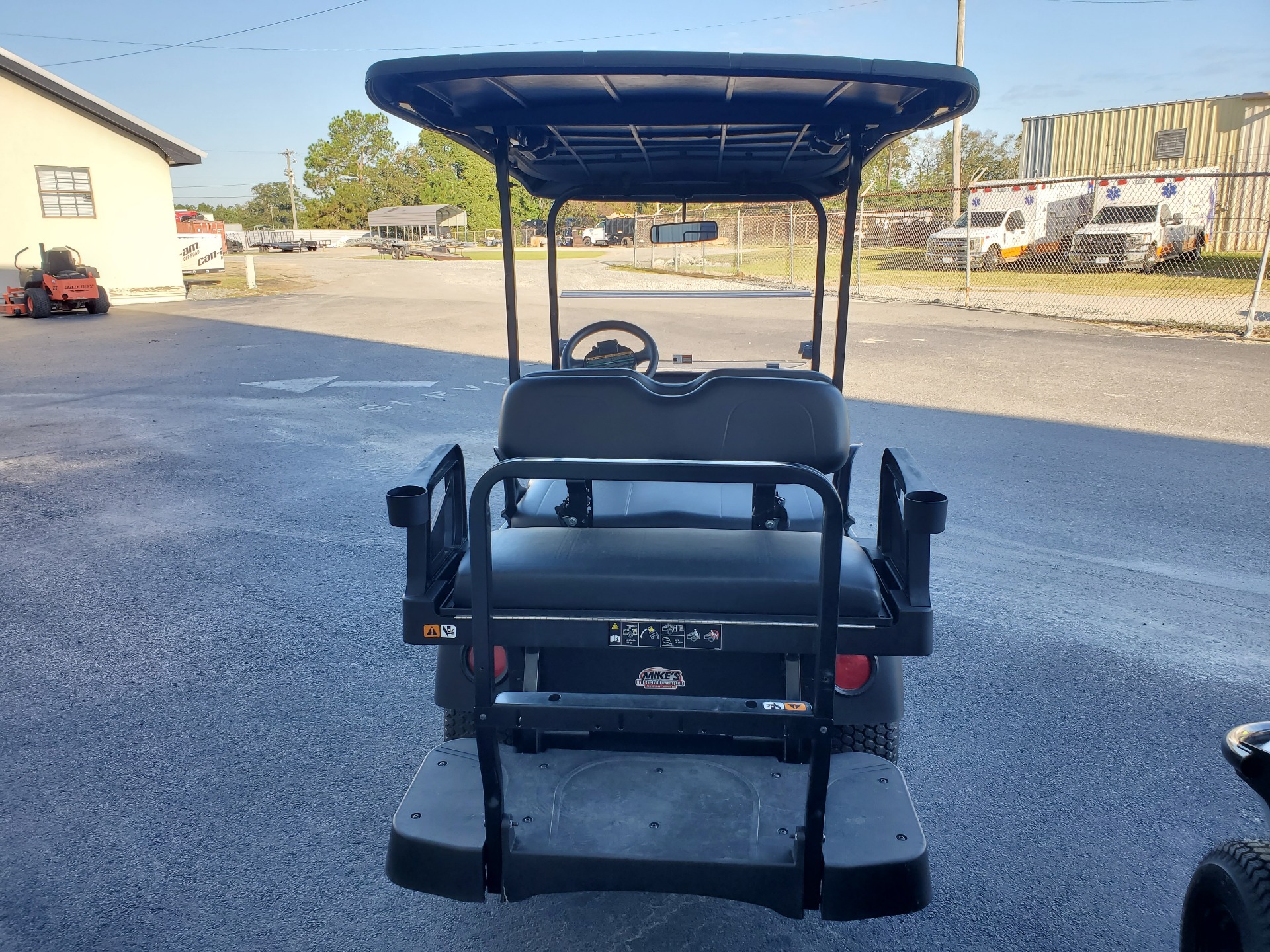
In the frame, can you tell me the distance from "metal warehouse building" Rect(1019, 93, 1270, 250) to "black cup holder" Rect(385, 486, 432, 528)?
25.6 m

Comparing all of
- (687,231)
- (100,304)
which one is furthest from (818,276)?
(100,304)

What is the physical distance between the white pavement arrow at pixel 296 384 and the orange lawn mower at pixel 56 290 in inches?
428

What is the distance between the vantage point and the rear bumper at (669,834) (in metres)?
1.98

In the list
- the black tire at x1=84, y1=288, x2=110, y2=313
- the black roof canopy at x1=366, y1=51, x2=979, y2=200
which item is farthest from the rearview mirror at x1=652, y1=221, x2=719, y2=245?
the black tire at x1=84, y1=288, x2=110, y2=313

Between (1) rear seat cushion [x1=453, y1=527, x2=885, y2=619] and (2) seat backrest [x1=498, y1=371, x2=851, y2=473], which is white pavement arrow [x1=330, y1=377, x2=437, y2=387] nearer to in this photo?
(2) seat backrest [x1=498, y1=371, x2=851, y2=473]

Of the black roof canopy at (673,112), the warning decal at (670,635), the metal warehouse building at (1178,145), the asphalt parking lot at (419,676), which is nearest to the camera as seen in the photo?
the warning decal at (670,635)

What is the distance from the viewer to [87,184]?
21453 millimetres

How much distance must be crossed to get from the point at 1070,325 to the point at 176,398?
12896 mm

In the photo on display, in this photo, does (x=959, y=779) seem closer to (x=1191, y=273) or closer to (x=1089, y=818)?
(x=1089, y=818)

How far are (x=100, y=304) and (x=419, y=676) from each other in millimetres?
19539

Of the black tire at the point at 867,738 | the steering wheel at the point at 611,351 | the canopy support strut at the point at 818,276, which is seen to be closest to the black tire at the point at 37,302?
the steering wheel at the point at 611,351

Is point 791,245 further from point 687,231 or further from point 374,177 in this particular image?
point 374,177

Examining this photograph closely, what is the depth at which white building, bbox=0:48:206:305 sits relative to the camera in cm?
2034

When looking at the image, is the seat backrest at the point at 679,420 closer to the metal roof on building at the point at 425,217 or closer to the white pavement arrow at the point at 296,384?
the white pavement arrow at the point at 296,384
